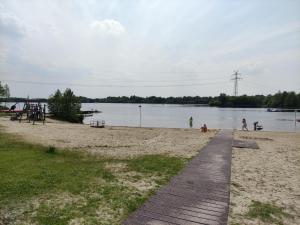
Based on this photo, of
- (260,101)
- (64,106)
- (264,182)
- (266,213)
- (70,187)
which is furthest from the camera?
(260,101)

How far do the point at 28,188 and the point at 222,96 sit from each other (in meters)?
181

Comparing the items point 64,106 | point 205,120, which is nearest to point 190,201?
point 64,106

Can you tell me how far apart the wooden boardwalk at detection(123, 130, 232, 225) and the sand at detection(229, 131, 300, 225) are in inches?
11.9

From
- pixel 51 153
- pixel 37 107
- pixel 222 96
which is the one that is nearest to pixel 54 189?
pixel 51 153

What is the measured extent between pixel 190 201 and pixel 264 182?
12.8 feet

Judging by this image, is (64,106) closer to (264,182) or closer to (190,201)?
(264,182)

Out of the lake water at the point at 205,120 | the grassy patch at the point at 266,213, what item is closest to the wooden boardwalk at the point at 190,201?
the grassy patch at the point at 266,213

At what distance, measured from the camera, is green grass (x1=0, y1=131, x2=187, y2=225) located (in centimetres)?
690

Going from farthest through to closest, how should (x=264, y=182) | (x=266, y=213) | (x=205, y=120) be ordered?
(x=205, y=120)
(x=264, y=182)
(x=266, y=213)

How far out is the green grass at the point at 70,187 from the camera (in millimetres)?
6902

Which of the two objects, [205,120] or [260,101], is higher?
[260,101]

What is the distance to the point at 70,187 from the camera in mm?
8898

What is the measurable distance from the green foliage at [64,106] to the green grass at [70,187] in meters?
52.7

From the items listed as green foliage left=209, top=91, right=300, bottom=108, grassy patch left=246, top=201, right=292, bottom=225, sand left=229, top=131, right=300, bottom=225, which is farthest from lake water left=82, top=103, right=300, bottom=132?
grassy patch left=246, top=201, right=292, bottom=225
